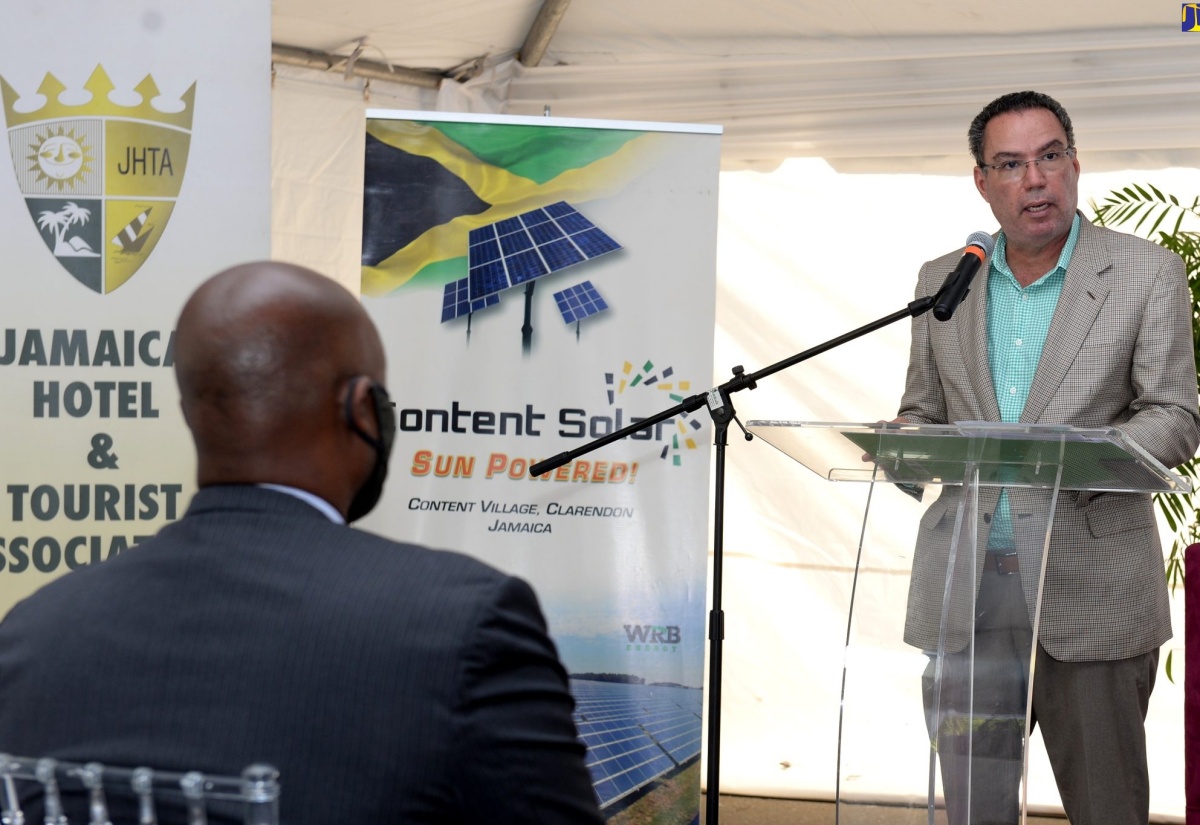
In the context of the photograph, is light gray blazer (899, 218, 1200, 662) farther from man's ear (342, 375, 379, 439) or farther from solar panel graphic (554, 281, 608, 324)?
man's ear (342, 375, 379, 439)

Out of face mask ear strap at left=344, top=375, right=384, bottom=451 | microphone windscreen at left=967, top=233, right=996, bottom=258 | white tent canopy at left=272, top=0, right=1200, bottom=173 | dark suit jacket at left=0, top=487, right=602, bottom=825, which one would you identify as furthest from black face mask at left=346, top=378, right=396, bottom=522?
white tent canopy at left=272, top=0, right=1200, bottom=173

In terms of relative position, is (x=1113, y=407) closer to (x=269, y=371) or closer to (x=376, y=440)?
(x=376, y=440)

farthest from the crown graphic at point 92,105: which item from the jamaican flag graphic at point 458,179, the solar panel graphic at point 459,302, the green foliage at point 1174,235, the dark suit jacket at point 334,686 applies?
the green foliage at point 1174,235

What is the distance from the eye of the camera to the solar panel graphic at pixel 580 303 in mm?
3398

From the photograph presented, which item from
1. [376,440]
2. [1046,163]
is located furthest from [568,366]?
[376,440]

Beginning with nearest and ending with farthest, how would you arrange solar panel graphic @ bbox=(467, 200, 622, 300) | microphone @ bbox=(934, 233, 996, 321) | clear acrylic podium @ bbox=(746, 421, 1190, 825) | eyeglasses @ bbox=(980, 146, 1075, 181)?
1. clear acrylic podium @ bbox=(746, 421, 1190, 825)
2. microphone @ bbox=(934, 233, 996, 321)
3. eyeglasses @ bbox=(980, 146, 1075, 181)
4. solar panel graphic @ bbox=(467, 200, 622, 300)

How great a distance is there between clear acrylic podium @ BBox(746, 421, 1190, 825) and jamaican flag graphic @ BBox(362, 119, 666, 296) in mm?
1260

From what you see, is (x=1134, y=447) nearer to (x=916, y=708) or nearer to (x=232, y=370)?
(x=916, y=708)

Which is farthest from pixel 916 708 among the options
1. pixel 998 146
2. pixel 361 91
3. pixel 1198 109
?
pixel 361 91

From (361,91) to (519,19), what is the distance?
2.28 ft

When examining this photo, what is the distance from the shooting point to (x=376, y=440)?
1.25 metres

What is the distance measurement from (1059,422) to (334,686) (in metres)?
2.05

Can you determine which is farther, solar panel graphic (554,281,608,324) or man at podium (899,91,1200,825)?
solar panel graphic (554,281,608,324)

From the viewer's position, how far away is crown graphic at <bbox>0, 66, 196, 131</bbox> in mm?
2928
